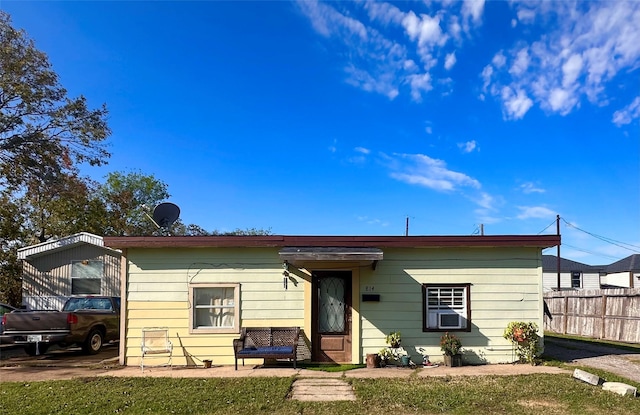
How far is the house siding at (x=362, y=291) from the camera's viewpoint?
9.88m

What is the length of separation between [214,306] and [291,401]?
3749 mm

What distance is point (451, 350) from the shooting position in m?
9.48

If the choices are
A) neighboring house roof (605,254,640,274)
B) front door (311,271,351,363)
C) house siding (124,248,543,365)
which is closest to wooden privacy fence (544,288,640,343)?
house siding (124,248,543,365)

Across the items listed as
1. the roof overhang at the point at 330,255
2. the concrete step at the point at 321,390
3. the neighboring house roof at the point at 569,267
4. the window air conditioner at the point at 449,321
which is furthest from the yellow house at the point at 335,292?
the neighboring house roof at the point at 569,267

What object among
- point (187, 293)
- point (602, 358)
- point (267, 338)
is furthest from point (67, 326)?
point (602, 358)

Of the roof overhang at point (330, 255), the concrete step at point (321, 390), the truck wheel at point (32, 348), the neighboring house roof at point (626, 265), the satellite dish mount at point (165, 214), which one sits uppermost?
the satellite dish mount at point (165, 214)

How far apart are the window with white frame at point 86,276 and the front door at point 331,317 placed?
34.7 feet

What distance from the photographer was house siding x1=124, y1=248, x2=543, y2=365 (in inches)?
389

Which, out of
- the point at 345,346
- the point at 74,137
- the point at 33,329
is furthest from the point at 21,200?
the point at 345,346

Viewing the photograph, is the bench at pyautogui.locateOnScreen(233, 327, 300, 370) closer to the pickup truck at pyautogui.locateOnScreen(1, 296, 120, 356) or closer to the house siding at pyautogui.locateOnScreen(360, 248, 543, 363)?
the house siding at pyautogui.locateOnScreen(360, 248, 543, 363)

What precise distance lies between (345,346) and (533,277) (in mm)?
→ 4240

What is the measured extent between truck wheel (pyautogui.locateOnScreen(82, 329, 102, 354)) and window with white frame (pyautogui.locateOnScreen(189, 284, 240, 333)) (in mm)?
3928

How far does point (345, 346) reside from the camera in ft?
32.5

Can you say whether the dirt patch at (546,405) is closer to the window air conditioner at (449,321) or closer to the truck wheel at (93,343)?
the window air conditioner at (449,321)
